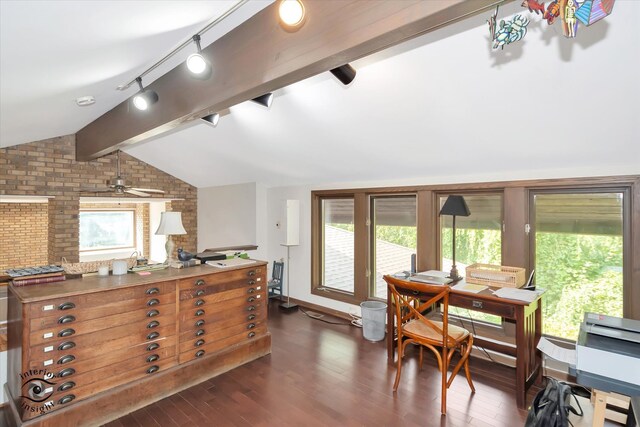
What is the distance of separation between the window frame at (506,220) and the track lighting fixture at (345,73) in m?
1.82

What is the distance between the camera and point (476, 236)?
3.51m

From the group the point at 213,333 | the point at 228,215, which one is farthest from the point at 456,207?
the point at 228,215

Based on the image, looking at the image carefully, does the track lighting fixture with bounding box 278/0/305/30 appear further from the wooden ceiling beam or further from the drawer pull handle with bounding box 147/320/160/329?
the drawer pull handle with bounding box 147/320/160/329

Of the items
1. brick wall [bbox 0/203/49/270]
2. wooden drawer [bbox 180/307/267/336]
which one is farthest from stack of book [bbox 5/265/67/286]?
brick wall [bbox 0/203/49/270]

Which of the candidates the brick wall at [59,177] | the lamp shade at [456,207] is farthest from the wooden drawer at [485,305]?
the brick wall at [59,177]

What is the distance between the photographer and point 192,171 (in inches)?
231

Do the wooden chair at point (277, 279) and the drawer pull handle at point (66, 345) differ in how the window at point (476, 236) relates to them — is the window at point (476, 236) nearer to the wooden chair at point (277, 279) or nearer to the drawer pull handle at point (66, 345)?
the wooden chair at point (277, 279)

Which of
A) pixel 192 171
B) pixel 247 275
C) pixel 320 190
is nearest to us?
pixel 247 275

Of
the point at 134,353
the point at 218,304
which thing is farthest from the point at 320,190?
the point at 134,353

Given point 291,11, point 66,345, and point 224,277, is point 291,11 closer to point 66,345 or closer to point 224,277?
point 224,277

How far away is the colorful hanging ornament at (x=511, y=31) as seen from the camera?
47.2 inches

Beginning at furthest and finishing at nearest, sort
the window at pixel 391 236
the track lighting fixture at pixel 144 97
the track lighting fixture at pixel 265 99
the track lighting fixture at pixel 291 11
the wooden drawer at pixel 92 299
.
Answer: the window at pixel 391 236
the track lighting fixture at pixel 265 99
the track lighting fixture at pixel 144 97
the wooden drawer at pixel 92 299
the track lighting fixture at pixel 291 11

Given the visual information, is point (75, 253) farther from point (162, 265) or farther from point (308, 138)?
point (308, 138)

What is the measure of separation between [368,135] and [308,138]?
711 mm
